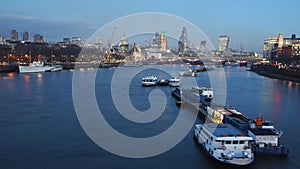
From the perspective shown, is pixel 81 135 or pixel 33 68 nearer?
pixel 81 135

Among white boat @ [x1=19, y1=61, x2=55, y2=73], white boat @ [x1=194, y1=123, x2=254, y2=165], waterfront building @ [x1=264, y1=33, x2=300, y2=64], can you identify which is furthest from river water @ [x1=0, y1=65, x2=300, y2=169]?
waterfront building @ [x1=264, y1=33, x2=300, y2=64]

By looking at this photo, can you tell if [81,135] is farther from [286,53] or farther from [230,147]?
[286,53]

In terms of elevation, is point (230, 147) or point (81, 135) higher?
point (230, 147)

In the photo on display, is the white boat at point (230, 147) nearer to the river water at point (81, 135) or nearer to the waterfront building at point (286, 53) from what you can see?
the river water at point (81, 135)

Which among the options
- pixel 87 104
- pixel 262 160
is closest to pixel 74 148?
pixel 262 160

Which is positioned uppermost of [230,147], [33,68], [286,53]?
[286,53]

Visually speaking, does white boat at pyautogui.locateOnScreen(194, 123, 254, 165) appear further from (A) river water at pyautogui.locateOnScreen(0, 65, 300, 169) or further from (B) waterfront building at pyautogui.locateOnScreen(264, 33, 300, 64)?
(B) waterfront building at pyautogui.locateOnScreen(264, 33, 300, 64)

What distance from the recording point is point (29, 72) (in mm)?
16297

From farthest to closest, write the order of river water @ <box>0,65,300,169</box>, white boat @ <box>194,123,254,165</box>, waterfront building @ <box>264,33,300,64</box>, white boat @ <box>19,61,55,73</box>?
waterfront building @ <box>264,33,300,64</box> → white boat @ <box>19,61,55,73</box> → river water @ <box>0,65,300,169</box> → white boat @ <box>194,123,254,165</box>

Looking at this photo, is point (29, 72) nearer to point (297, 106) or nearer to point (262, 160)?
point (297, 106)

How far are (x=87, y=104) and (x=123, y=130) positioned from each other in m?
2.27

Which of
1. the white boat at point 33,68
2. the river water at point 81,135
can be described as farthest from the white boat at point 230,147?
the white boat at point 33,68

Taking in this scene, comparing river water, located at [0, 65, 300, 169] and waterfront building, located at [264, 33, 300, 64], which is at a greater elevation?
waterfront building, located at [264, 33, 300, 64]

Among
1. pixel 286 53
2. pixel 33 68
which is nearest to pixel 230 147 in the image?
pixel 33 68
